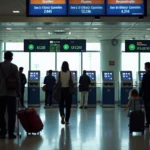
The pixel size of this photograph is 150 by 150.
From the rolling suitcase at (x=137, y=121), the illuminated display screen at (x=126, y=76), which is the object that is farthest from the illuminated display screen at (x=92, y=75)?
the rolling suitcase at (x=137, y=121)

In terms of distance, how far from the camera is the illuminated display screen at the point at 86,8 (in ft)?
27.4

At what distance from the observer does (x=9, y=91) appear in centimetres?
738

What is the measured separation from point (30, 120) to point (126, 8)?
129 inches

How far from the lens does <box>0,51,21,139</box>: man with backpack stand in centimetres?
733

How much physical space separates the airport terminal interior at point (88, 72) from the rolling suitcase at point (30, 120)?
0.17 m

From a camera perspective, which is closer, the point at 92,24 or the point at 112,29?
the point at 92,24

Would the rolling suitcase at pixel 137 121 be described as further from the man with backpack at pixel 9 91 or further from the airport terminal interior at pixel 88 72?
the man with backpack at pixel 9 91

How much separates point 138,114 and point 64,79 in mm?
2226

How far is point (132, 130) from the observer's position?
8.38 meters

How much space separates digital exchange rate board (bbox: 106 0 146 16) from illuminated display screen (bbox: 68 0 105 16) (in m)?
0.18

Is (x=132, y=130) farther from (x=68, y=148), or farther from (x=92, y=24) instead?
(x=92, y=24)

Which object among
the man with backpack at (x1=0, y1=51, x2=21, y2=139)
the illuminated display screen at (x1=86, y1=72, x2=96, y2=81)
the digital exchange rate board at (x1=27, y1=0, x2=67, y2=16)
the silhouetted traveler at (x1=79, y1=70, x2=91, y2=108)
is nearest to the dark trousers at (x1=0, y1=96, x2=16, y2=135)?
the man with backpack at (x1=0, y1=51, x2=21, y2=139)

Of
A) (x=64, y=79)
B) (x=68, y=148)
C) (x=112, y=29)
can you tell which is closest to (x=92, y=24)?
(x=112, y=29)

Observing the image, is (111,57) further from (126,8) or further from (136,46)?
(126,8)
